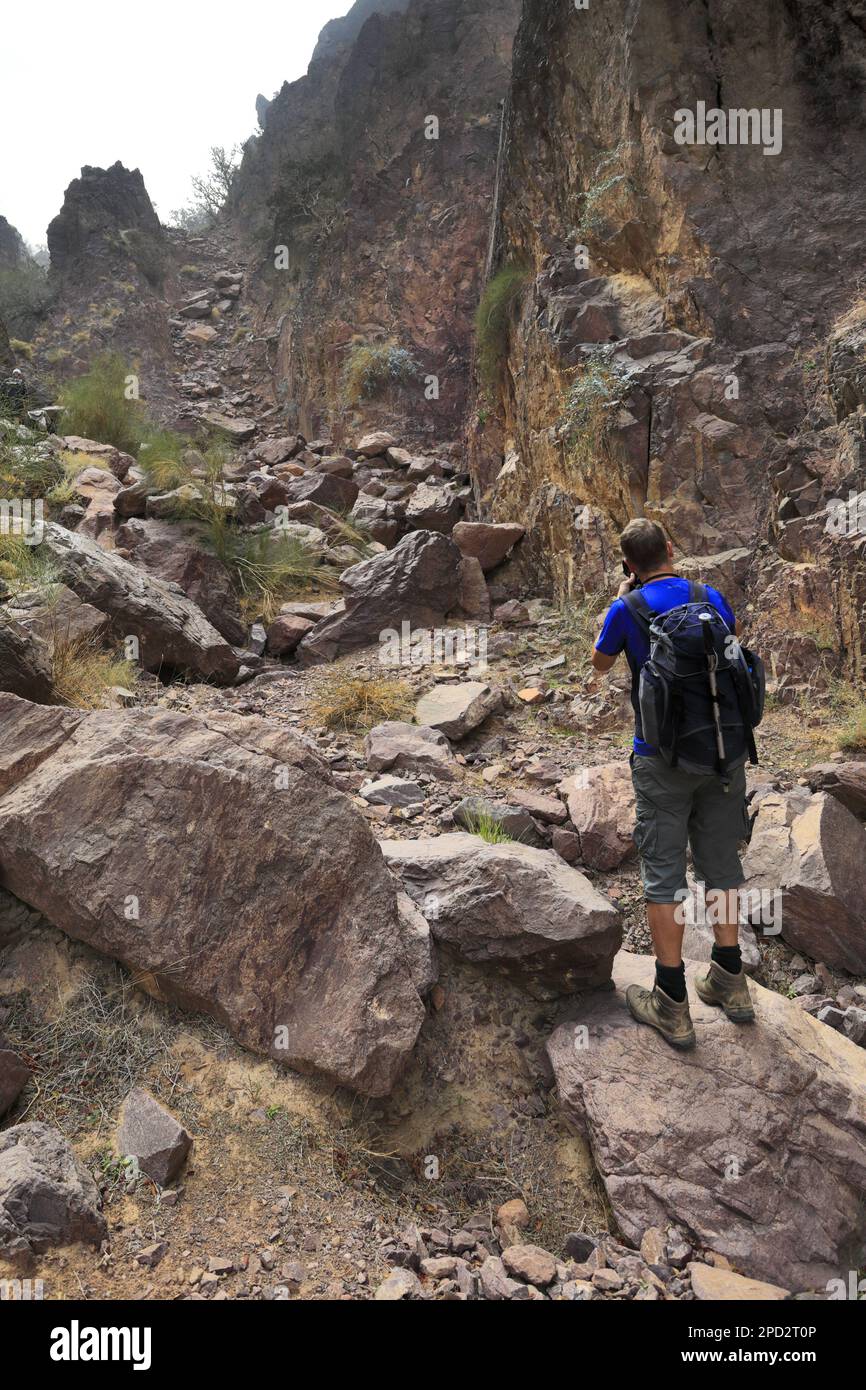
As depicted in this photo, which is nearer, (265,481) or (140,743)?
(140,743)

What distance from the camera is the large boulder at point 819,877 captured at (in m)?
3.40

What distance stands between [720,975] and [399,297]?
13900 mm

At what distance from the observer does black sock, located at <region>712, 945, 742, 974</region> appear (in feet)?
9.24

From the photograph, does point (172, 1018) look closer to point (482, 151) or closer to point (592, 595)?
point (592, 595)

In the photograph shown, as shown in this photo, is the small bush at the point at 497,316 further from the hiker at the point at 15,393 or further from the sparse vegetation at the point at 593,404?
the hiker at the point at 15,393

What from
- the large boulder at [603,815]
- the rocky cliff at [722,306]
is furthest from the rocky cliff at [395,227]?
the large boulder at [603,815]

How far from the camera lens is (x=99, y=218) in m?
19.0

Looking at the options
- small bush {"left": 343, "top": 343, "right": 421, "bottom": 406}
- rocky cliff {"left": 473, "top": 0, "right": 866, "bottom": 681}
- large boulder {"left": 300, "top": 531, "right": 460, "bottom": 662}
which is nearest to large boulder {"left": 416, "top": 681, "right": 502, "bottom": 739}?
large boulder {"left": 300, "top": 531, "right": 460, "bottom": 662}

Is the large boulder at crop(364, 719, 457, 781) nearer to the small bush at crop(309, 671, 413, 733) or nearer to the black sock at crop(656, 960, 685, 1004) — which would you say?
the small bush at crop(309, 671, 413, 733)

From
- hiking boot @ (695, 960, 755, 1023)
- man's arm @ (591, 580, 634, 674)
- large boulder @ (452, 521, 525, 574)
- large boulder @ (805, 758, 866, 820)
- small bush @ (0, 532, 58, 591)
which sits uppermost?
large boulder @ (452, 521, 525, 574)

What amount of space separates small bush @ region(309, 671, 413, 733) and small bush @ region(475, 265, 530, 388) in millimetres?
5149

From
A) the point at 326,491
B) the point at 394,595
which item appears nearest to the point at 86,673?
the point at 394,595

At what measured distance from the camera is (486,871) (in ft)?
10.4
